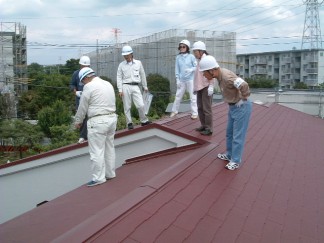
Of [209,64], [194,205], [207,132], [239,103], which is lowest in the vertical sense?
[194,205]

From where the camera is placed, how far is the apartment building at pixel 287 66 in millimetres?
65000

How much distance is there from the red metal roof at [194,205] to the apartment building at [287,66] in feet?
192

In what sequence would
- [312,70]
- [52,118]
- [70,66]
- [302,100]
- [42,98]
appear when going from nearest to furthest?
[302,100] < [52,118] < [42,98] < [312,70] < [70,66]

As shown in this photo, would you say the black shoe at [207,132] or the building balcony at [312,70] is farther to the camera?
the building balcony at [312,70]

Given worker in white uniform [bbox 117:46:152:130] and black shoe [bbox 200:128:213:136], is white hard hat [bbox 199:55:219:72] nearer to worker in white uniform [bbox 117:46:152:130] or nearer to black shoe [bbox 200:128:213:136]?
black shoe [bbox 200:128:213:136]

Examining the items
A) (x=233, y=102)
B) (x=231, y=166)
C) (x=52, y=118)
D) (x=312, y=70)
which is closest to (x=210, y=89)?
(x=233, y=102)

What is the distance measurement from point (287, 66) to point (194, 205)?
236 feet

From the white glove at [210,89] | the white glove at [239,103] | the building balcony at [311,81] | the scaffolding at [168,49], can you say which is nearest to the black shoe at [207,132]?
the white glove at [210,89]

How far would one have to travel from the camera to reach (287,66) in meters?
71.0

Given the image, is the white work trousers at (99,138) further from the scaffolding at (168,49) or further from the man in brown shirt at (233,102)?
the scaffolding at (168,49)

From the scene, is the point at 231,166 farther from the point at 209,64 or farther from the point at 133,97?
the point at 133,97

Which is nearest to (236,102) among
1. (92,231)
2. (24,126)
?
(92,231)

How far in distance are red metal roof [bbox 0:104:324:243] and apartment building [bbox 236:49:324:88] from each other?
58514 mm

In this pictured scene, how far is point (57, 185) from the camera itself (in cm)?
745
